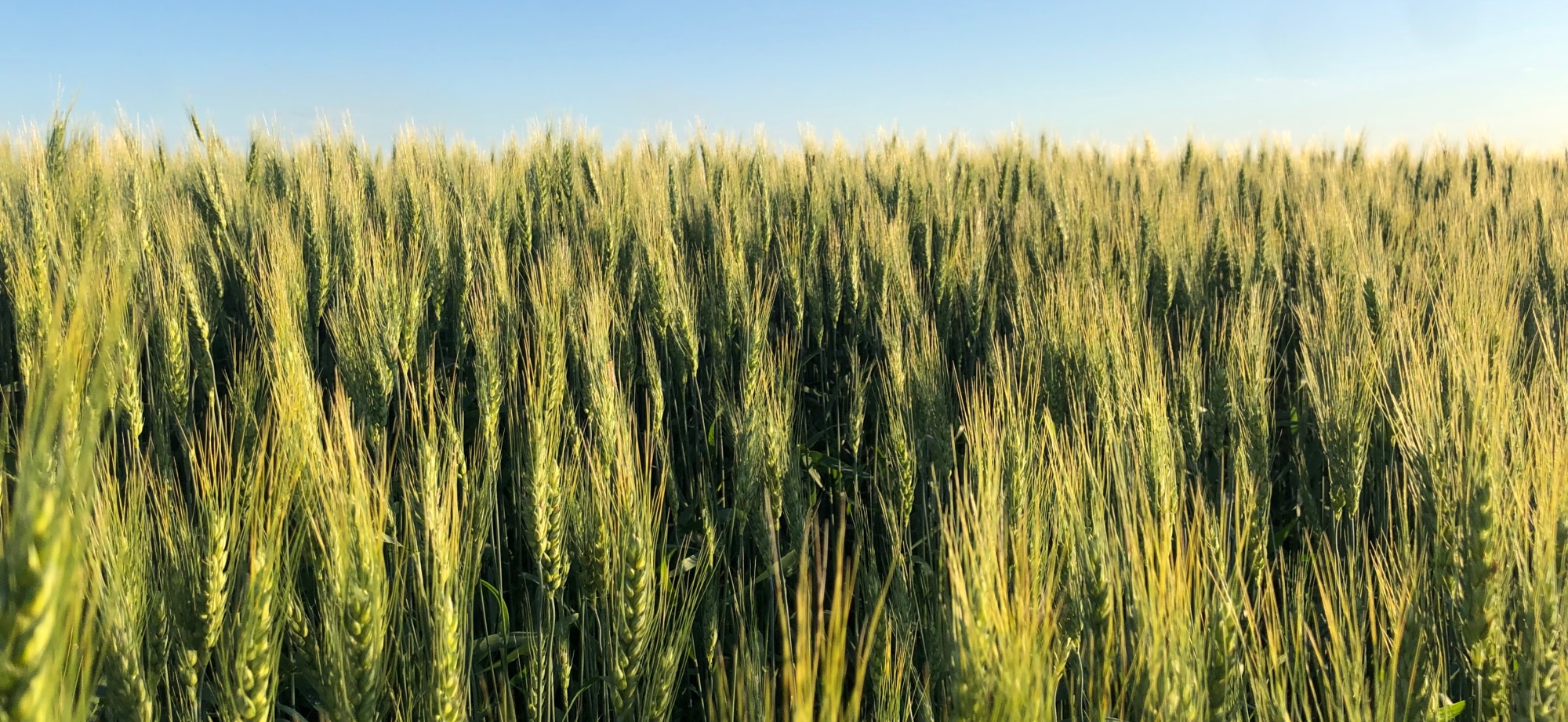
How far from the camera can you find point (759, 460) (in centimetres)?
186

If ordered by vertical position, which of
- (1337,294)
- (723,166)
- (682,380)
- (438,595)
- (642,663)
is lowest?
(642,663)

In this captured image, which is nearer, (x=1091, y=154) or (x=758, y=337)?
(x=758, y=337)

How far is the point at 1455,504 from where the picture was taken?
142 centimetres

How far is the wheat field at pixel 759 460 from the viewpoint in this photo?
3.51ft

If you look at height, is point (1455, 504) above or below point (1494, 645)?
above

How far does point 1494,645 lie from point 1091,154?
7895 mm

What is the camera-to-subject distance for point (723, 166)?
504 cm

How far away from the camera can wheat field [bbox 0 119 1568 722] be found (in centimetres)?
107

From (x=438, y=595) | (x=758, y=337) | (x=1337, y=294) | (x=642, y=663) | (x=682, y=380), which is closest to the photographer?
(x=438, y=595)

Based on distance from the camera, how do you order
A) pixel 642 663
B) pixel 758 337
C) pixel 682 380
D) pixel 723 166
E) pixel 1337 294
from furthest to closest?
pixel 723 166, pixel 1337 294, pixel 682 380, pixel 758 337, pixel 642 663

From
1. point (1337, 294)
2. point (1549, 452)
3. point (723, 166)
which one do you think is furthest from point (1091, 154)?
point (1549, 452)

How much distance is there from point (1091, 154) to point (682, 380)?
708 centimetres

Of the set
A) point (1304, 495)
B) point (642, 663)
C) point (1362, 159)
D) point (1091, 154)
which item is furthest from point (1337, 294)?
point (1362, 159)

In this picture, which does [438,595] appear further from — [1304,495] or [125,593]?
[1304,495]
